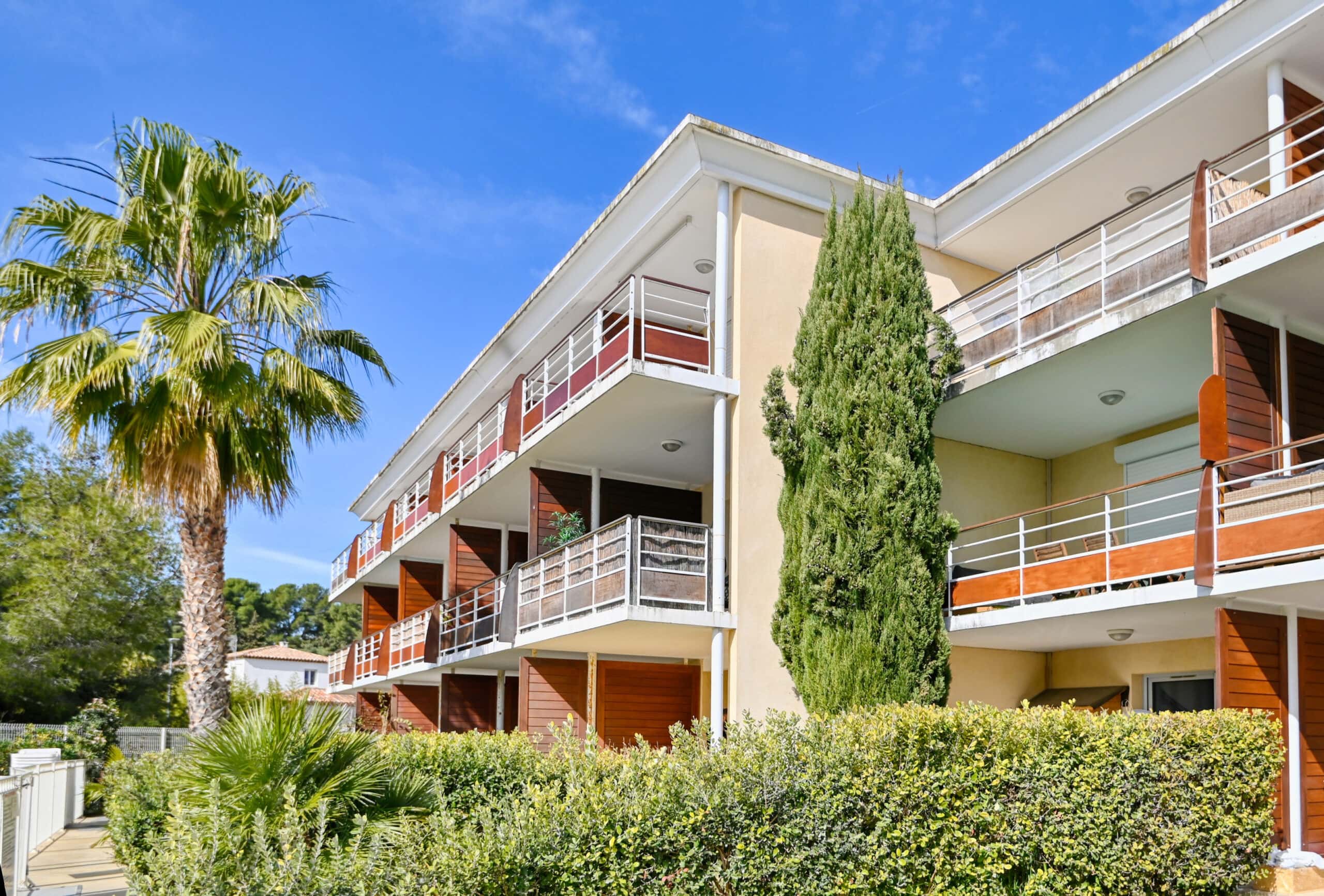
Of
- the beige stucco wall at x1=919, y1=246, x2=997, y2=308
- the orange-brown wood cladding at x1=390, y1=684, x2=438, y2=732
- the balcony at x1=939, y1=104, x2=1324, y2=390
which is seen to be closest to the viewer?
the balcony at x1=939, y1=104, x2=1324, y2=390

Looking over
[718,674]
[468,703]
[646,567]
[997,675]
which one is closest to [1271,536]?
[997,675]

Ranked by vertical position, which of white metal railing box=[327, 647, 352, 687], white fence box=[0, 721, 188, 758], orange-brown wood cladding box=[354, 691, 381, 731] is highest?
white metal railing box=[327, 647, 352, 687]

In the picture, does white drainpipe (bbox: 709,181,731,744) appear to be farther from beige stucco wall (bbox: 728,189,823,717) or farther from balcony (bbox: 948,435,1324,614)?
balcony (bbox: 948,435,1324,614)

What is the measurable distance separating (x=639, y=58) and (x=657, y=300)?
4.11 m

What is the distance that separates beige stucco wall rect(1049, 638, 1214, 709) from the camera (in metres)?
14.9

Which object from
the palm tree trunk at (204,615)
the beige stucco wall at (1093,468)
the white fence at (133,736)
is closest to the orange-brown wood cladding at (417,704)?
the white fence at (133,736)

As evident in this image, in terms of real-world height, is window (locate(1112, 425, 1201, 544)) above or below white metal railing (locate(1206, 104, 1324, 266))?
below

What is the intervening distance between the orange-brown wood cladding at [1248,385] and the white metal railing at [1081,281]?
0.90 metres

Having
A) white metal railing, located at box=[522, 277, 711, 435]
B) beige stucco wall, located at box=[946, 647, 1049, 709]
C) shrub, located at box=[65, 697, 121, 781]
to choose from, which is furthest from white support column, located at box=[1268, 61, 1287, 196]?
shrub, located at box=[65, 697, 121, 781]

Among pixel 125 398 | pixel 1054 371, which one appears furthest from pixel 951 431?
pixel 125 398

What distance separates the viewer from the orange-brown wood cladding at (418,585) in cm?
3023

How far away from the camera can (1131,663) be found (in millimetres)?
15836

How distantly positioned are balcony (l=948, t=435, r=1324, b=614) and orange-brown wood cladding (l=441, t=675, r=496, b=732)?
44.1 ft

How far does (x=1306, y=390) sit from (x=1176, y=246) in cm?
217
